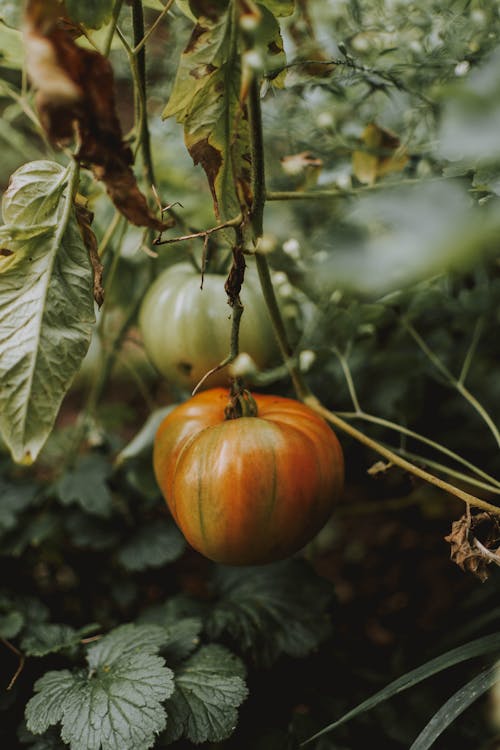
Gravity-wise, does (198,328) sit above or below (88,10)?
below

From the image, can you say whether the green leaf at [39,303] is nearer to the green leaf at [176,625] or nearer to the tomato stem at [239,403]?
the tomato stem at [239,403]

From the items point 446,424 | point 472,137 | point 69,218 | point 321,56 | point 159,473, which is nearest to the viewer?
point 472,137

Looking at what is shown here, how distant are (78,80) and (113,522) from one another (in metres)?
0.62

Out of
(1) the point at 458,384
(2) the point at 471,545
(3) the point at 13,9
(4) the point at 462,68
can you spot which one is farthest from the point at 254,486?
(3) the point at 13,9

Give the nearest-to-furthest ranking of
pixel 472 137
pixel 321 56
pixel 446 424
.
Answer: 1. pixel 472 137
2. pixel 321 56
3. pixel 446 424

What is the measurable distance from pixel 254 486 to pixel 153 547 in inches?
13.7

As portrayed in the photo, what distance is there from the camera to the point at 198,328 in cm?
69

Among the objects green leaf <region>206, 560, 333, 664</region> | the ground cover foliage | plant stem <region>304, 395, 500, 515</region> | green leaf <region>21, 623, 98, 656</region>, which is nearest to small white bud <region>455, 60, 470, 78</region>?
the ground cover foliage

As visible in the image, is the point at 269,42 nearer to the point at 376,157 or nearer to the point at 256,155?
the point at 256,155

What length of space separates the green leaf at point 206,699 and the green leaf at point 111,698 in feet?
0.10

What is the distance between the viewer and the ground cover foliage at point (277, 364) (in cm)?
49

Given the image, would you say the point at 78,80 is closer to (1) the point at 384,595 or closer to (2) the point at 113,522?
(2) the point at 113,522

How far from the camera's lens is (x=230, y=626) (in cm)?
74

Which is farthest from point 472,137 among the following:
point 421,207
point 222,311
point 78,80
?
point 222,311
